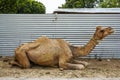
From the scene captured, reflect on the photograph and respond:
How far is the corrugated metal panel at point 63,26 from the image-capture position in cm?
1377

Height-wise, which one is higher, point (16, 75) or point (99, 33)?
point (99, 33)

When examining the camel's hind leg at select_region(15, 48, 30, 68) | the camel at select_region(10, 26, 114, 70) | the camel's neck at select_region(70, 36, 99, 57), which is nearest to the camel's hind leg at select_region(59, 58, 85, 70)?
the camel at select_region(10, 26, 114, 70)

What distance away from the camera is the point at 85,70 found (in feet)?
34.6

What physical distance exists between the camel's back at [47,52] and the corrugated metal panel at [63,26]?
2.71m

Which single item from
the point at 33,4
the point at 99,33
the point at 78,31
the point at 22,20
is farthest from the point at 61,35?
the point at 33,4

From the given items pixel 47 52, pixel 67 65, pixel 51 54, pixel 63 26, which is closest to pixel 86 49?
pixel 67 65

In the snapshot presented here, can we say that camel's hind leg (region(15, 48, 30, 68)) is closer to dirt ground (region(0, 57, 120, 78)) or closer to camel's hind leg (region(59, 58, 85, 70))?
dirt ground (region(0, 57, 120, 78))

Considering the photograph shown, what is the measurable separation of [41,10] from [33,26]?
34.6 meters

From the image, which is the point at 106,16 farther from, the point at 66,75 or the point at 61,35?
the point at 66,75

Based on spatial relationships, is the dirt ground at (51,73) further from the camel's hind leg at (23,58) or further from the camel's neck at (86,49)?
the camel's neck at (86,49)

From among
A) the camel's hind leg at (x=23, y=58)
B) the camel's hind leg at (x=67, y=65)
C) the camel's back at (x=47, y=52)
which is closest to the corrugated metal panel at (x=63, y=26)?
the camel's back at (x=47, y=52)

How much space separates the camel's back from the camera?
35.6ft

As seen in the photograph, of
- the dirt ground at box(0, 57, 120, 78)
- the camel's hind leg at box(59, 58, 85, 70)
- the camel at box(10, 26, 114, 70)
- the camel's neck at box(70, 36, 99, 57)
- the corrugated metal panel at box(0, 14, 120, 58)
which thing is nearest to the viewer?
the dirt ground at box(0, 57, 120, 78)

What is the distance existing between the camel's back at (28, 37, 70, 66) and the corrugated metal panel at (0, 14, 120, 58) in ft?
8.89
